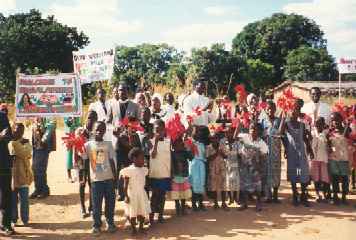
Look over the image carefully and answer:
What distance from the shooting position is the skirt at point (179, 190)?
7.18 metres

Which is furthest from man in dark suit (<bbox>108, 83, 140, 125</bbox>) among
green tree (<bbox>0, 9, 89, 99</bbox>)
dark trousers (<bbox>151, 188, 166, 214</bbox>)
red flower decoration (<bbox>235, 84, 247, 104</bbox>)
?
green tree (<bbox>0, 9, 89, 99</bbox>)

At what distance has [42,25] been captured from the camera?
4025 cm

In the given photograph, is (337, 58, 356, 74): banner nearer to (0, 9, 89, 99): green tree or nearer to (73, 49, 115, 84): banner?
(73, 49, 115, 84): banner

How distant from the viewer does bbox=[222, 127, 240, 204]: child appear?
7.73 m

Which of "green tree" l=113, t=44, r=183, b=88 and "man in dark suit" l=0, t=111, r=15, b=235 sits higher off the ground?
"green tree" l=113, t=44, r=183, b=88

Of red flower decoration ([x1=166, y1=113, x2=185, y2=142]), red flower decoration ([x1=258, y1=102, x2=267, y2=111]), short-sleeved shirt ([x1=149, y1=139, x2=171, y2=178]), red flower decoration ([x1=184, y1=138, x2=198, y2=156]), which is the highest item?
red flower decoration ([x1=258, y1=102, x2=267, y2=111])

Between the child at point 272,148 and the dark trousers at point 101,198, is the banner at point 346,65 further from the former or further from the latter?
the dark trousers at point 101,198

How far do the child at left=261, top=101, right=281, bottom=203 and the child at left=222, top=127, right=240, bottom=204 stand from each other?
55 centimetres

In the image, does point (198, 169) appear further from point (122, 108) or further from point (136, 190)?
point (122, 108)

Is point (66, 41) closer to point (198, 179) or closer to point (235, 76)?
point (235, 76)

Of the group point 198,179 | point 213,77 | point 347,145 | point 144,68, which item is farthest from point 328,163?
point 144,68

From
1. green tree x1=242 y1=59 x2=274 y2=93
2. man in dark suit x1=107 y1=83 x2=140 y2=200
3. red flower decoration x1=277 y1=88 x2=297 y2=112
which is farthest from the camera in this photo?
→ green tree x1=242 y1=59 x2=274 y2=93

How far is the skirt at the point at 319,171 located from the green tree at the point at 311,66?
41.5m

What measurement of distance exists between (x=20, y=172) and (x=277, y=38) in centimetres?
5367
